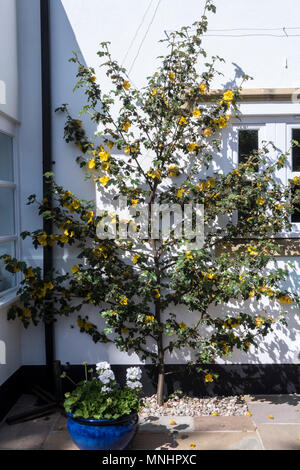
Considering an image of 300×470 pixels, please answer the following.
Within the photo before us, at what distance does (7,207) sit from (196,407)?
2345 mm

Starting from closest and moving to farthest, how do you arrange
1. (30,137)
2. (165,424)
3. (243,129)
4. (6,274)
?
(165,424)
(6,274)
(30,137)
(243,129)

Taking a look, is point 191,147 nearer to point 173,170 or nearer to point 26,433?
point 173,170

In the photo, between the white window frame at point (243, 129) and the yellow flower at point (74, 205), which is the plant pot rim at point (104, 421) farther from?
the white window frame at point (243, 129)

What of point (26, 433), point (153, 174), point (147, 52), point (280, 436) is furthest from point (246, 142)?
point (26, 433)

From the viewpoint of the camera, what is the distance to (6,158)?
4121 mm

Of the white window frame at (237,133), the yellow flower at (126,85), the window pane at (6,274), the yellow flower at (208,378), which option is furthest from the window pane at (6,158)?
the yellow flower at (208,378)

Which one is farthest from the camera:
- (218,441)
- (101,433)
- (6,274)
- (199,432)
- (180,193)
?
(6,274)

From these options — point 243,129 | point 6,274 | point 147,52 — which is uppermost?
point 147,52

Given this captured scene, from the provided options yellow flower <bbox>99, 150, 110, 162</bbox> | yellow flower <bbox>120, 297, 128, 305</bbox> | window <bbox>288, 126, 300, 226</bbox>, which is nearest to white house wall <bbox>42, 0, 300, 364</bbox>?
window <bbox>288, 126, 300, 226</bbox>

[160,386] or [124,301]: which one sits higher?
[124,301]

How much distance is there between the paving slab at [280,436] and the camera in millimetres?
3371

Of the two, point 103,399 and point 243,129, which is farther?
point 243,129

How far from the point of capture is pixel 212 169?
167 inches

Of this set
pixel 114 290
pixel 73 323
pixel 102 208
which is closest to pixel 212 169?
pixel 102 208
